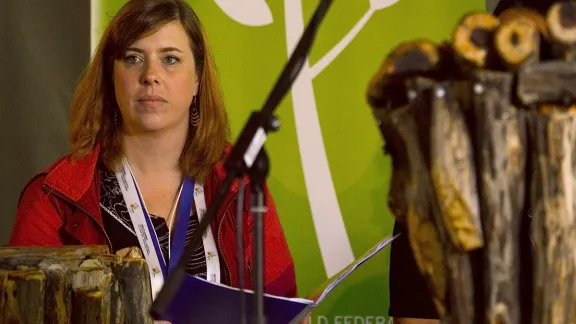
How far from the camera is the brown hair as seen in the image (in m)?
2.20

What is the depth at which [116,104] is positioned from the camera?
234 centimetres

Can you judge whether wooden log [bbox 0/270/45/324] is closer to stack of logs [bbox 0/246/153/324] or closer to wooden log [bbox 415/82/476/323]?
stack of logs [bbox 0/246/153/324]

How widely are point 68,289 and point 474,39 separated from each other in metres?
0.89

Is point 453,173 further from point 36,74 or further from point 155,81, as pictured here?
point 36,74

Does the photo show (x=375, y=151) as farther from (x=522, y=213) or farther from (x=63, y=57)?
(x=522, y=213)

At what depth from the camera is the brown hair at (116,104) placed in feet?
7.21

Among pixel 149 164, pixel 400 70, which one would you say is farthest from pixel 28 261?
pixel 400 70

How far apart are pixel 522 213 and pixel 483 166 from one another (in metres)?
0.08


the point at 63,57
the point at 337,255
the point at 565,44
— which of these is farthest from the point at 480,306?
the point at 63,57

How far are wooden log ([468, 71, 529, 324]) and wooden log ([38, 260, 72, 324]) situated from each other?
0.81 m

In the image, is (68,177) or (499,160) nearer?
(499,160)

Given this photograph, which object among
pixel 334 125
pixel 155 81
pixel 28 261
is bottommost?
pixel 28 261

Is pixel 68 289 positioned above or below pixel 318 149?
below

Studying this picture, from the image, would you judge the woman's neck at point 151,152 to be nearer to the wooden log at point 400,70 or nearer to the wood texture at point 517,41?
the wooden log at point 400,70
